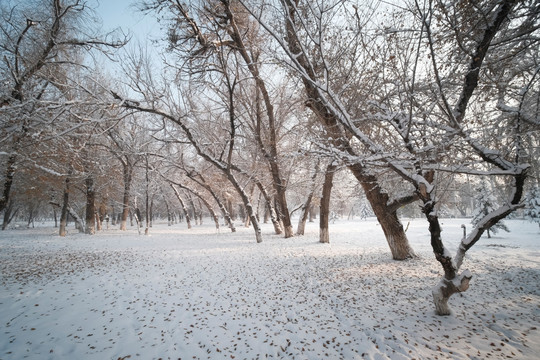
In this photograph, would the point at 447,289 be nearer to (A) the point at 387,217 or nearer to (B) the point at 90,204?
(A) the point at 387,217

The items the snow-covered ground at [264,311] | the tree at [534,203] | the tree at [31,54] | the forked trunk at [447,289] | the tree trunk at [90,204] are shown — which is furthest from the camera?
the tree trunk at [90,204]

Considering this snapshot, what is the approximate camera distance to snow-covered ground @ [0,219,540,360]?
3.50 m

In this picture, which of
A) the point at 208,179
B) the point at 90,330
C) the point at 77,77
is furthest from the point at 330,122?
the point at 208,179

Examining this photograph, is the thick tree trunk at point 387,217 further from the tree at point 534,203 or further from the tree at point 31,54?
the tree at point 534,203

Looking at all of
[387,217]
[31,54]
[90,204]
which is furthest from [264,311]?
[90,204]

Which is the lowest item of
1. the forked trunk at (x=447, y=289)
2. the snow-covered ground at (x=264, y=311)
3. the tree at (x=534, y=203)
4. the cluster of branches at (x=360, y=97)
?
the snow-covered ground at (x=264, y=311)

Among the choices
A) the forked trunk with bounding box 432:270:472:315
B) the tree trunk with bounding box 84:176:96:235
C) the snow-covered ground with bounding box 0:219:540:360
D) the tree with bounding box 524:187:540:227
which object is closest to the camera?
the snow-covered ground with bounding box 0:219:540:360

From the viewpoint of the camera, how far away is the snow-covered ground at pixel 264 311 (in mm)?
3500

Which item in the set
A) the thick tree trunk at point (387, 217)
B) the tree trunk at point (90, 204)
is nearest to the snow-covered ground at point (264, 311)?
the thick tree trunk at point (387, 217)

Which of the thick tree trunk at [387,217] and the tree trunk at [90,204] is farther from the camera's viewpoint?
the tree trunk at [90,204]

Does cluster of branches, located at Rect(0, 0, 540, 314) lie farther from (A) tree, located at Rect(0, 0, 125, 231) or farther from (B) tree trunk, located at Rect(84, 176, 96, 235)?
(B) tree trunk, located at Rect(84, 176, 96, 235)

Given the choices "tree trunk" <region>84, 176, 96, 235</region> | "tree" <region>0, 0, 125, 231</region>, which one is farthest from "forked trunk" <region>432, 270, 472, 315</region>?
"tree trunk" <region>84, 176, 96, 235</region>

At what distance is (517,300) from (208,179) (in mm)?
18668

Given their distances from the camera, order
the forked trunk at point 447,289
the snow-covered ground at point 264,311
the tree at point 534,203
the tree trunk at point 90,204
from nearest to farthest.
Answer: the snow-covered ground at point 264,311, the forked trunk at point 447,289, the tree at point 534,203, the tree trunk at point 90,204
